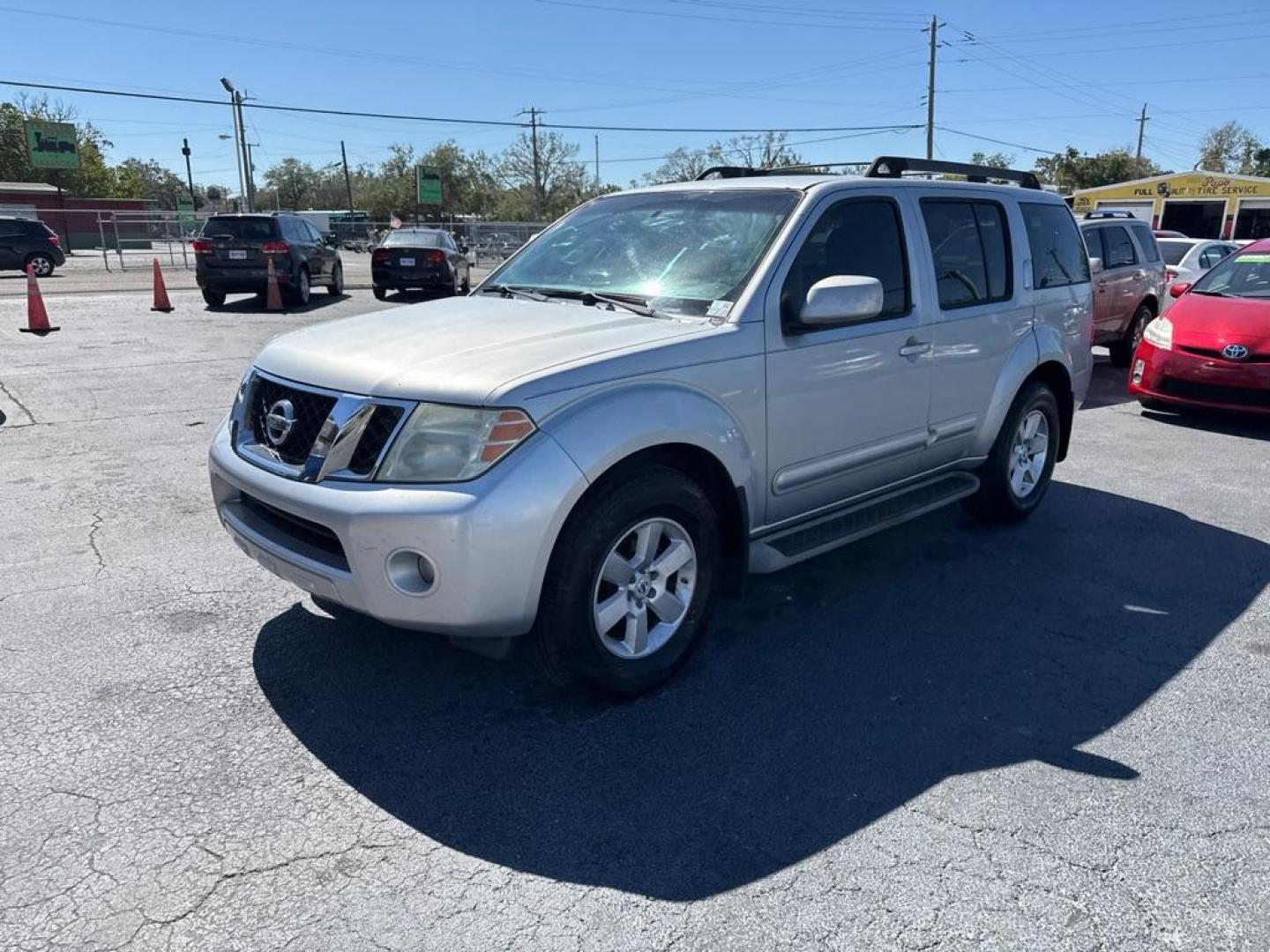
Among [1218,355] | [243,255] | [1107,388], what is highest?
[243,255]

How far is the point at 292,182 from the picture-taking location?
100562 mm

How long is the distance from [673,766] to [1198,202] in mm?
57205

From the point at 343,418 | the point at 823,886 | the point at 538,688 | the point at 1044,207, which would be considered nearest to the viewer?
the point at 823,886

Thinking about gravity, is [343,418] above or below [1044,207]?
below

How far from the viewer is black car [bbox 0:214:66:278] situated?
26422 mm

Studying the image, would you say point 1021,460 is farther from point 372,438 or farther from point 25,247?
point 25,247

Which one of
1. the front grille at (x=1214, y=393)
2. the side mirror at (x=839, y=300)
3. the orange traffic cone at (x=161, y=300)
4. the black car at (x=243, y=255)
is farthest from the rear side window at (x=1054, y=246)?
the orange traffic cone at (x=161, y=300)

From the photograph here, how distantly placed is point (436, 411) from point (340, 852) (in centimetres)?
135

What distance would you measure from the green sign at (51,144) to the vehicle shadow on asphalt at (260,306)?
47145 mm

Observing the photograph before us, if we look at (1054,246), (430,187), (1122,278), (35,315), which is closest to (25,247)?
(35,315)

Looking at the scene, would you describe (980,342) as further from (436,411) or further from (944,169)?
(436,411)

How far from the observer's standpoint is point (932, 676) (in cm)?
374

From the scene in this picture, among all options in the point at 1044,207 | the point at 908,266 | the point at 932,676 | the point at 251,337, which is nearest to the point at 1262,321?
the point at 1044,207

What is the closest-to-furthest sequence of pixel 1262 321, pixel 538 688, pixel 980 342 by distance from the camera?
pixel 538 688
pixel 980 342
pixel 1262 321
